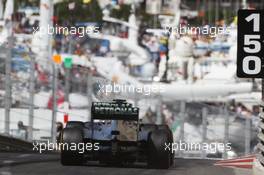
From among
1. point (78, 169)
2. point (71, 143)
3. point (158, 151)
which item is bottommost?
point (78, 169)

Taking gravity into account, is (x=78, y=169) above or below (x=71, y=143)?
below

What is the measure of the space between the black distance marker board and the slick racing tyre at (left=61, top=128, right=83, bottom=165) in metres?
2.86

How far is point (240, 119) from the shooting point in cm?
2017

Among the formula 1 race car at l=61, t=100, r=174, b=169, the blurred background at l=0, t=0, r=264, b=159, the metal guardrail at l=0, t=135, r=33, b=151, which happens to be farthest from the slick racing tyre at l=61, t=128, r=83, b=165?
the metal guardrail at l=0, t=135, r=33, b=151

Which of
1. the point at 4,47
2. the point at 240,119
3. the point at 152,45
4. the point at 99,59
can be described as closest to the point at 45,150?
the point at 4,47

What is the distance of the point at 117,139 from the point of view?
42.5ft

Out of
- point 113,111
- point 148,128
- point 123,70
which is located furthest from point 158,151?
point 123,70

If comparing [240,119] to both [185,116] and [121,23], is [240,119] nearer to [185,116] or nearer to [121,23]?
[185,116]

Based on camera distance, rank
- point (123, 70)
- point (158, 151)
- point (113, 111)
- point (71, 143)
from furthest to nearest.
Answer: point (123, 70) → point (113, 111) → point (158, 151) → point (71, 143)

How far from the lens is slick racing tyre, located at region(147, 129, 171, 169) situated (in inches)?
508

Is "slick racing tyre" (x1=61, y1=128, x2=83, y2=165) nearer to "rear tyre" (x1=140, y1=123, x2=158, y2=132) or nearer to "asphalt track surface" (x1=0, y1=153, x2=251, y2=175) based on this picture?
"asphalt track surface" (x1=0, y1=153, x2=251, y2=175)

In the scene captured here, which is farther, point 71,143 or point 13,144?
point 13,144

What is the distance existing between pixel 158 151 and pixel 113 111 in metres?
0.88

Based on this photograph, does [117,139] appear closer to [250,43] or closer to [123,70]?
[250,43]
